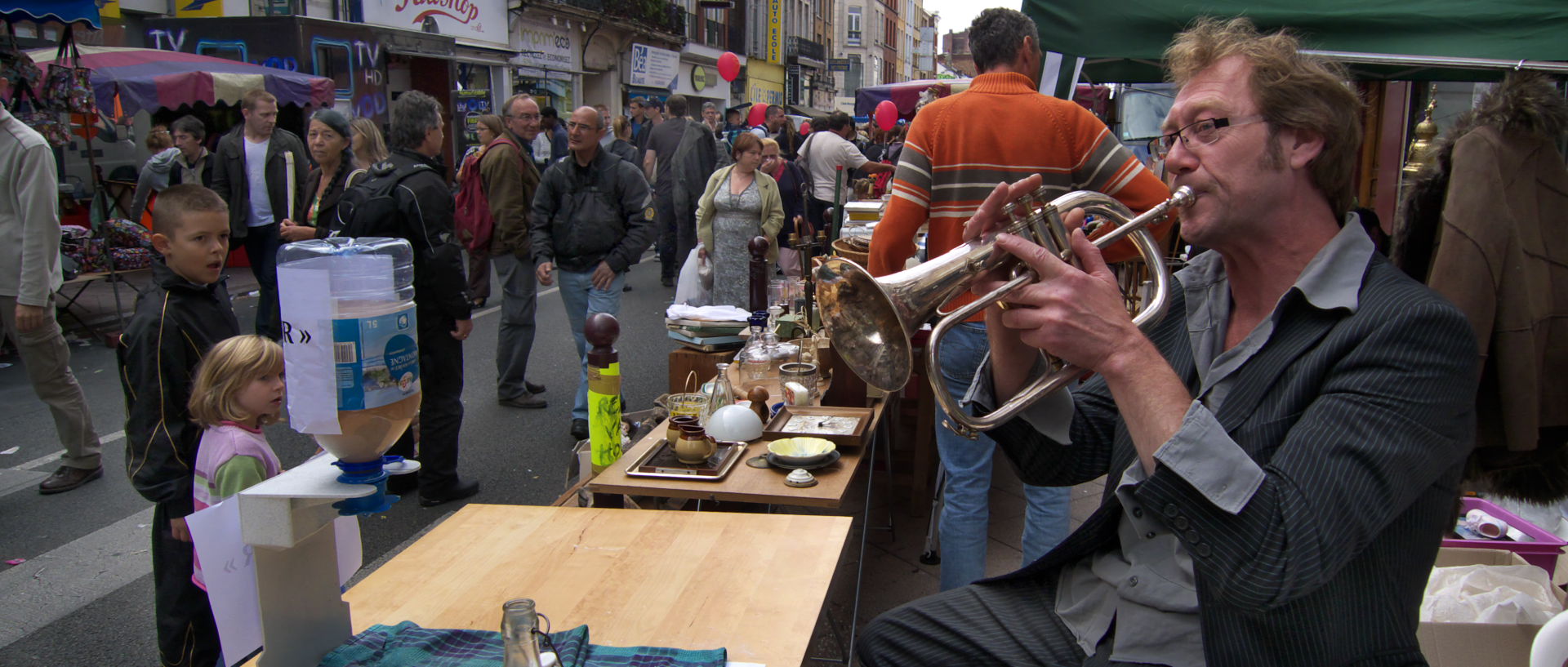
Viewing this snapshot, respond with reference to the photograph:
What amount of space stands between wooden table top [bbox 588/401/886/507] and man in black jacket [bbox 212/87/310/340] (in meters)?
4.72

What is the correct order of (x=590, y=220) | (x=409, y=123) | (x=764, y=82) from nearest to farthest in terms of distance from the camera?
1. (x=409, y=123)
2. (x=590, y=220)
3. (x=764, y=82)

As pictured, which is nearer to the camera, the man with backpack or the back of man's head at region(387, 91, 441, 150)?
the back of man's head at region(387, 91, 441, 150)

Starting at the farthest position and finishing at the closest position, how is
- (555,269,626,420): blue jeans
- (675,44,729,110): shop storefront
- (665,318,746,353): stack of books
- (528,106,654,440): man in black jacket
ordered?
(675,44,729,110): shop storefront < (555,269,626,420): blue jeans < (528,106,654,440): man in black jacket < (665,318,746,353): stack of books

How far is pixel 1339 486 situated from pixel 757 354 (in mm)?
2711

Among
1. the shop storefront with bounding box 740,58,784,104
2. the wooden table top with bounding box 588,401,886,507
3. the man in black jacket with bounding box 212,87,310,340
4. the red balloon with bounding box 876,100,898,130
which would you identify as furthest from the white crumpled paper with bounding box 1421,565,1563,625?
the shop storefront with bounding box 740,58,784,104

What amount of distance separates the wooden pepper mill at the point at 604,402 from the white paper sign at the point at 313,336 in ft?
4.94

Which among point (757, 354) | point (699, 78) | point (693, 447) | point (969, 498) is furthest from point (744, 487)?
point (699, 78)

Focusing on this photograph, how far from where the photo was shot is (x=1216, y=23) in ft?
6.44

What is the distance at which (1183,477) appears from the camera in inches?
54.1

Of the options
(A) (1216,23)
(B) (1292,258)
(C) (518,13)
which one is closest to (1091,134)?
(A) (1216,23)

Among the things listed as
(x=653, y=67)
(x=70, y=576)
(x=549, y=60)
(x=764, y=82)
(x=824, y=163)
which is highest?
(x=764, y=82)

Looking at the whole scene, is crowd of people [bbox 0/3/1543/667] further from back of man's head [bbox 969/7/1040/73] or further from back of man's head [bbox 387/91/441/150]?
back of man's head [bbox 387/91/441/150]

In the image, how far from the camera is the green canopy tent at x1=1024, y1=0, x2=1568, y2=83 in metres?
2.88

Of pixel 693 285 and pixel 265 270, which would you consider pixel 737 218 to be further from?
pixel 265 270
